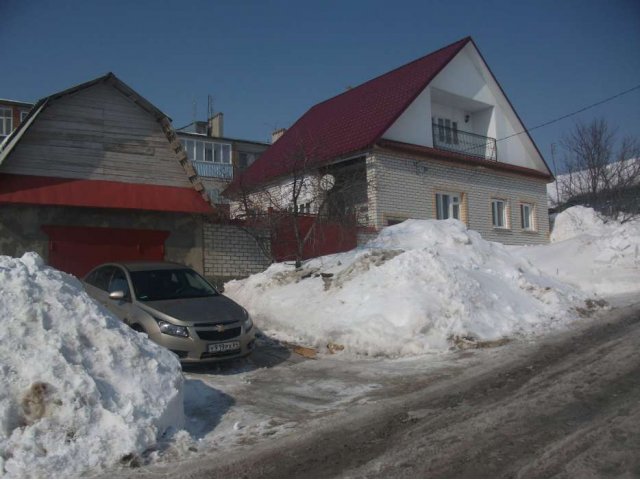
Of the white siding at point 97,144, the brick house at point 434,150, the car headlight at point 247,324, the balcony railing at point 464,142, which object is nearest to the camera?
the car headlight at point 247,324

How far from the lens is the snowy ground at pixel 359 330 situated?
5.16 meters

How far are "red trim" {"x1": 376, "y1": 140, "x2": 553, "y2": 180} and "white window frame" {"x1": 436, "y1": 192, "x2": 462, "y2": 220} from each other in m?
1.34

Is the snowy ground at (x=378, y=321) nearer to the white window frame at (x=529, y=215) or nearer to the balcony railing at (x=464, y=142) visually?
the balcony railing at (x=464, y=142)

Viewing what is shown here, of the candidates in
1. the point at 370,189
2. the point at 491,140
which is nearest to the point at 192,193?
the point at 370,189

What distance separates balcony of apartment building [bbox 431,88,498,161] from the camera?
22.9 m

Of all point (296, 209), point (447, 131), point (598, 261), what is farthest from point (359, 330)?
point (447, 131)

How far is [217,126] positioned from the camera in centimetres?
3997

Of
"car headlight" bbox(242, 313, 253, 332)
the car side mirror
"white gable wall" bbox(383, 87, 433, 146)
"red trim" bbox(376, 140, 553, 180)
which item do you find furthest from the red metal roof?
"car headlight" bbox(242, 313, 253, 332)

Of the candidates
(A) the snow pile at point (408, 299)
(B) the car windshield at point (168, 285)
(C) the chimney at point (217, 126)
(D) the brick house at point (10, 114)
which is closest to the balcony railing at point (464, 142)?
(A) the snow pile at point (408, 299)

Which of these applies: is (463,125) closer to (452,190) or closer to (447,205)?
(452,190)

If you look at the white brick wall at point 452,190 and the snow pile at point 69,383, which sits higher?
the white brick wall at point 452,190

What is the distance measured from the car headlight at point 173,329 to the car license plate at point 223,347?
1.28 ft

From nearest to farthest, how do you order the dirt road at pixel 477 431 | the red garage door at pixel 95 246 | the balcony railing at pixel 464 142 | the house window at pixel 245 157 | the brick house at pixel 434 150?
1. the dirt road at pixel 477 431
2. the red garage door at pixel 95 246
3. the brick house at pixel 434 150
4. the balcony railing at pixel 464 142
5. the house window at pixel 245 157

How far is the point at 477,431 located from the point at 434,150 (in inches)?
662
